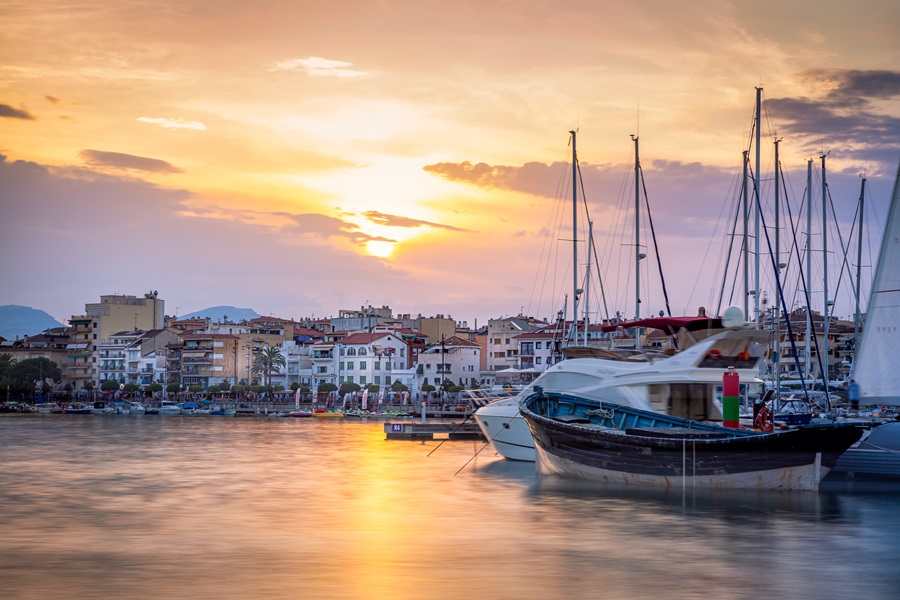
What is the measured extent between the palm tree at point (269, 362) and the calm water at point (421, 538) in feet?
357

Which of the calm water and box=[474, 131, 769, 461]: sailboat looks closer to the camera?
the calm water

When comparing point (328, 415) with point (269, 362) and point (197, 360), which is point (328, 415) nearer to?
point (269, 362)

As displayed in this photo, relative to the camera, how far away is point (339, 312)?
186875 mm

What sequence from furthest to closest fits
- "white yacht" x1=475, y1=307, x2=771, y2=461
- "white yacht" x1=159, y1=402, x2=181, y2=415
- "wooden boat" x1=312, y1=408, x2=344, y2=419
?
"white yacht" x1=159, y1=402, x2=181, y2=415 → "wooden boat" x1=312, y1=408, x2=344, y2=419 → "white yacht" x1=475, y1=307, x2=771, y2=461

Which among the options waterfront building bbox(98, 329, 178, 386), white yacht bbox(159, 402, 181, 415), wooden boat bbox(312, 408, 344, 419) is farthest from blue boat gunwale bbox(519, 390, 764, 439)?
waterfront building bbox(98, 329, 178, 386)

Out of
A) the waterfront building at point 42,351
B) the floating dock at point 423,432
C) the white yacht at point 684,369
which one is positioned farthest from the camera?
the waterfront building at point 42,351

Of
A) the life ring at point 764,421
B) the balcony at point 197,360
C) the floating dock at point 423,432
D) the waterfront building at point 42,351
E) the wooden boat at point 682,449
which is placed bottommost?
the floating dock at point 423,432

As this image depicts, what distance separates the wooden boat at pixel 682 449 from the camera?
3394cm

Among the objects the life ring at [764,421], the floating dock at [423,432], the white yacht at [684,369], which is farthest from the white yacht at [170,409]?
the life ring at [764,421]

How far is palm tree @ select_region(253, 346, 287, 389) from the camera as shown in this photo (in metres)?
158

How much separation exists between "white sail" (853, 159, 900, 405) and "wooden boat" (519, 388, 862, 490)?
1446 millimetres

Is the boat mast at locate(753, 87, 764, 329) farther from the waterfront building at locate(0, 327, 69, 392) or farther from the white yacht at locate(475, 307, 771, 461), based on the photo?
the waterfront building at locate(0, 327, 69, 392)

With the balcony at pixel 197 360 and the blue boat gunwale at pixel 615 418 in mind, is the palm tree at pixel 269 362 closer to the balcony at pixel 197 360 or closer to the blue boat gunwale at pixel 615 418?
the balcony at pixel 197 360

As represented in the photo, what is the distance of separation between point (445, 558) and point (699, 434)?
12129mm
